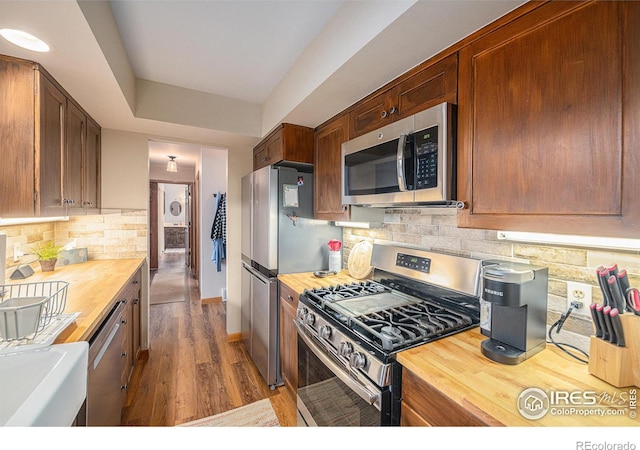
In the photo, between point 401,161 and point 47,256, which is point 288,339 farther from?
point 47,256

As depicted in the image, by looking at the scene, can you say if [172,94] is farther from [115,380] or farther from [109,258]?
[115,380]

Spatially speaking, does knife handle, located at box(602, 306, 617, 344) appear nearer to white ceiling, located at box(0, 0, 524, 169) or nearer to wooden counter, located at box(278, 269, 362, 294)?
white ceiling, located at box(0, 0, 524, 169)

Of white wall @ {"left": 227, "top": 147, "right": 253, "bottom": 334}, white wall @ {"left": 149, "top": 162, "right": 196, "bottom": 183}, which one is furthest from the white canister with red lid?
white wall @ {"left": 149, "top": 162, "right": 196, "bottom": 183}

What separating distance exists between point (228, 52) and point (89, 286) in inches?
68.3

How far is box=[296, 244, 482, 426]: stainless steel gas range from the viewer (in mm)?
1060

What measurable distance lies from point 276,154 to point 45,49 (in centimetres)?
141

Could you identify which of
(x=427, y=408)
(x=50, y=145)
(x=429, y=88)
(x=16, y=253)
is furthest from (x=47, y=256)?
(x=429, y=88)

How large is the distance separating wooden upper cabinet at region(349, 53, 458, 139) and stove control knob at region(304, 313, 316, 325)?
1.15 m

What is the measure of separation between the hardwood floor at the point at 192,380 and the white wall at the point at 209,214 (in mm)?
965

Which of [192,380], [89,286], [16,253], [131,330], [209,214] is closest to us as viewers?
[89,286]

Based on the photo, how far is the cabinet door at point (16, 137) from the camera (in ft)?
4.42

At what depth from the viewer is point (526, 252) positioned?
46.9 inches

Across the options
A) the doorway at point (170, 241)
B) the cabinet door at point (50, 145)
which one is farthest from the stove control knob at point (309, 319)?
the doorway at point (170, 241)
